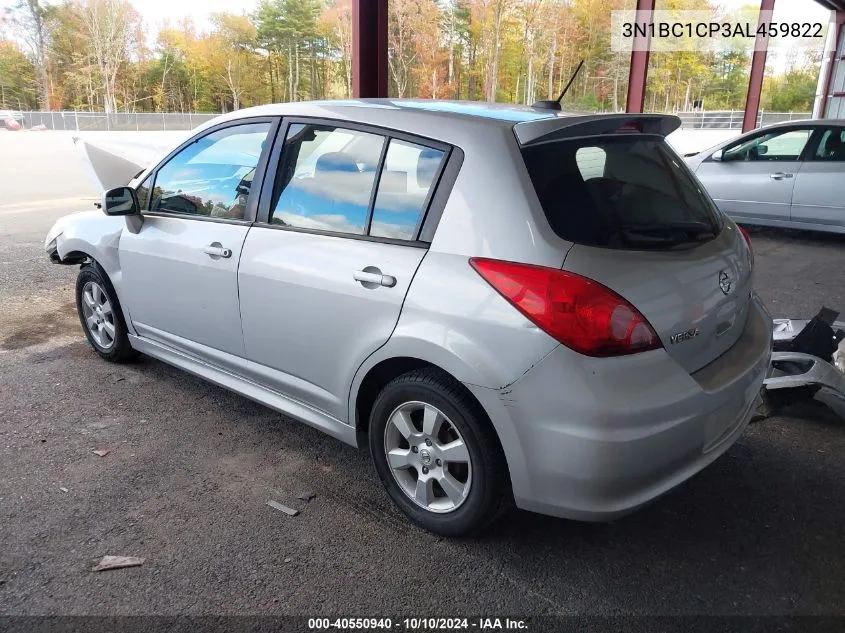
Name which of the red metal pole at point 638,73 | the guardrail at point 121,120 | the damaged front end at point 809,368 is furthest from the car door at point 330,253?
the guardrail at point 121,120

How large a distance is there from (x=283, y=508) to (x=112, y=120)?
35150mm

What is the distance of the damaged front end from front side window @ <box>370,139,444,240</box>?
213 cm

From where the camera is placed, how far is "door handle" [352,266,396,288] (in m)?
2.49

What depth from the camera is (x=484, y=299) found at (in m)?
2.24

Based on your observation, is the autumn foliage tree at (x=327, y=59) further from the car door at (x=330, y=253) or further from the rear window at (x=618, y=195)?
the car door at (x=330, y=253)

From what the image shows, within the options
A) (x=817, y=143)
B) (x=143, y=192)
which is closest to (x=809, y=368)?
(x=143, y=192)

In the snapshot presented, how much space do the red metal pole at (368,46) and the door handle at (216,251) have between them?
12.3 ft

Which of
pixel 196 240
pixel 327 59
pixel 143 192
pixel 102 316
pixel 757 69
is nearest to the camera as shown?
pixel 196 240

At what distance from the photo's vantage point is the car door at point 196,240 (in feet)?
10.5

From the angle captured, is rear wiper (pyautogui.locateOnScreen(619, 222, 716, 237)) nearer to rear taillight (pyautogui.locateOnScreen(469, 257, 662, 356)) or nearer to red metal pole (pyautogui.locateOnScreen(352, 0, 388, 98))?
rear taillight (pyautogui.locateOnScreen(469, 257, 662, 356))

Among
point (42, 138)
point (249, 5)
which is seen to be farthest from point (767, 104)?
point (42, 138)

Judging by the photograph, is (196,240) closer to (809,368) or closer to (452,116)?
(452,116)

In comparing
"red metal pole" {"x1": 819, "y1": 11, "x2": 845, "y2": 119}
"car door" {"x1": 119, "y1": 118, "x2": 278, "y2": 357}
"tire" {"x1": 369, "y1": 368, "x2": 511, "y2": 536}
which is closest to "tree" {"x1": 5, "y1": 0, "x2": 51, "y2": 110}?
"red metal pole" {"x1": 819, "y1": 11, "x2": 845, "y2": 119}

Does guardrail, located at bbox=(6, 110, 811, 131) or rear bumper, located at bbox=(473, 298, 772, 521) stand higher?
guardrail, located at bbox=(6, 110, 811, 131)
